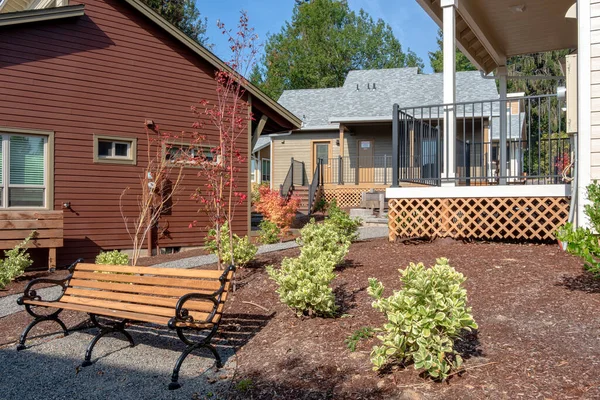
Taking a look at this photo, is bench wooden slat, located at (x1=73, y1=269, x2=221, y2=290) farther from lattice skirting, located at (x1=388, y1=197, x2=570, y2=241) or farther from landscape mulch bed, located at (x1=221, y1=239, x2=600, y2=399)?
lattice skirting, located at (x1=388, y1=197, x2=570, y2=241)

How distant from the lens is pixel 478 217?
6922 mm

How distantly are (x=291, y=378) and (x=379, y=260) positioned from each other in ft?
9.91

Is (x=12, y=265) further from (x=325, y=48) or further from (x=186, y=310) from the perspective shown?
(x=325, y=48)

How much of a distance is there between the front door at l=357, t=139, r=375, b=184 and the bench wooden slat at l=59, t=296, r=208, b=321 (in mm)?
15414

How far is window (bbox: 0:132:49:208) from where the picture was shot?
8812 millimetres

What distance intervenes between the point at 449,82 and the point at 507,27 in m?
2.91

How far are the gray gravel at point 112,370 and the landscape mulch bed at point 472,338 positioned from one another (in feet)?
1.03

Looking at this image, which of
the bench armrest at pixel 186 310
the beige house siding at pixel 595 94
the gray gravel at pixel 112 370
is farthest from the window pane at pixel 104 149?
the beige house siding at pixel 595 94

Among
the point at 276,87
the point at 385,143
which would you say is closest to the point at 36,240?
the point at 385,143

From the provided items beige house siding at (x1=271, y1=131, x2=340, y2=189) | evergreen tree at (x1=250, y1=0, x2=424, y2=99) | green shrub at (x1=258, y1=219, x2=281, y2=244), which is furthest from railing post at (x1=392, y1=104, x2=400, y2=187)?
evergreen tree at (x1=250, y1=0, x2=424, y2=99)

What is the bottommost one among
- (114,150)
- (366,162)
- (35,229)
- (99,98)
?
(35,229)

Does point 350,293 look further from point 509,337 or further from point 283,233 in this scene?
point 283,233

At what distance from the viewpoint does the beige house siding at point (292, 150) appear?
71.9 ft

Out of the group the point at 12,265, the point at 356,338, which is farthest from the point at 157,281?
the point at 12,265
